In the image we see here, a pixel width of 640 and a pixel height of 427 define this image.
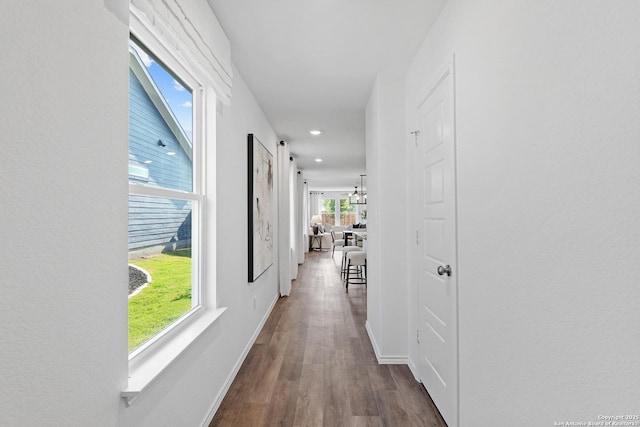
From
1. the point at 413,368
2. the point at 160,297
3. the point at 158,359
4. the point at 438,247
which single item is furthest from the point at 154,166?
the point at 413,368

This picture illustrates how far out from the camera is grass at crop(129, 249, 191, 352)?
4.45 feet

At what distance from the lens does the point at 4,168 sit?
690 millimetres

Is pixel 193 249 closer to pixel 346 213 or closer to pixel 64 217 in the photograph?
pixel 64 217

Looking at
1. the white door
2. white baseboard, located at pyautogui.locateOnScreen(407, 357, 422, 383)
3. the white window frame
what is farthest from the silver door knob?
the white window frame

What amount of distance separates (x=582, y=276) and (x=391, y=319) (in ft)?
6.65

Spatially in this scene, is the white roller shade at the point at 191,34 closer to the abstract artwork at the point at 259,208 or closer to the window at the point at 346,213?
the abstract artwork at the point at 259,208

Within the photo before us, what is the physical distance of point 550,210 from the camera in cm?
100

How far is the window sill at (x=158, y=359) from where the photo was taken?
113 cm

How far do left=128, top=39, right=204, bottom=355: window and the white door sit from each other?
149 cm

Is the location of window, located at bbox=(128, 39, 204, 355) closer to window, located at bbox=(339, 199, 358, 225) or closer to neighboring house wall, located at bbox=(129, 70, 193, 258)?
neighboring house wall, located at bbox=(129, 70, 193, 258)

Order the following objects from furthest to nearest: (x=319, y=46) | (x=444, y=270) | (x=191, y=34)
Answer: (x=319, y=46) < (x=444, y=270) < (x=191, y=34)

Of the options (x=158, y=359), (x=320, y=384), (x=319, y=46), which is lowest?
(x=320, y=384)

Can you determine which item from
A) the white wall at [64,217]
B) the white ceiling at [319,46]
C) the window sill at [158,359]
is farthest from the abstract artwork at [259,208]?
the white wall at [64,217]

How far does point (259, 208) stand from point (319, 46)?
170 cm
